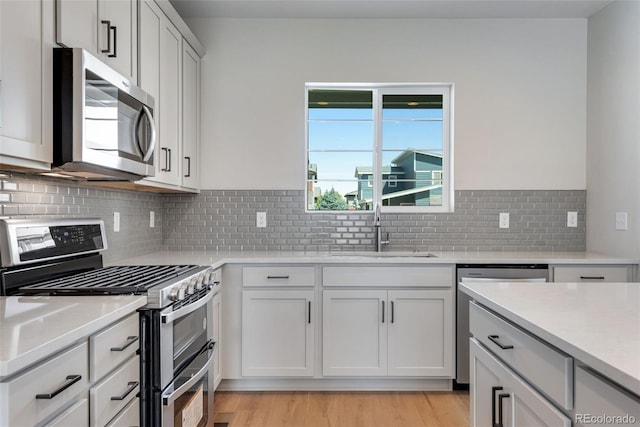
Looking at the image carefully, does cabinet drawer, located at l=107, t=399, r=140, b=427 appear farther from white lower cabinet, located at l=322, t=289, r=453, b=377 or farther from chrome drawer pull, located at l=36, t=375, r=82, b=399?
white lower cabinet, located at l=322, t=289, r=453, b=377

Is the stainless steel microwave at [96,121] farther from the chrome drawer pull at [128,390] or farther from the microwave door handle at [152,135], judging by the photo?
the chrome drawer pull at [128,390]

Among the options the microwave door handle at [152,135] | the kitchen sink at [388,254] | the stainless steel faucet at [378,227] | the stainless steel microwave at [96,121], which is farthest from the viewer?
the stainless steel faucet at [378,227]

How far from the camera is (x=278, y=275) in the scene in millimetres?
2787

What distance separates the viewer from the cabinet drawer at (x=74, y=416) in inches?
41.1

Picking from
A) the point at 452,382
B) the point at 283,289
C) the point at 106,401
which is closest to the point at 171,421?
the point at 106,401

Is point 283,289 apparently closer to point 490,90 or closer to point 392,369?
point 392,369

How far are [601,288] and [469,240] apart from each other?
176cm

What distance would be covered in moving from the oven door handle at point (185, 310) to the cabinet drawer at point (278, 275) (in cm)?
61

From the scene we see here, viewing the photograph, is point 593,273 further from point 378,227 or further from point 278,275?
point 278,275

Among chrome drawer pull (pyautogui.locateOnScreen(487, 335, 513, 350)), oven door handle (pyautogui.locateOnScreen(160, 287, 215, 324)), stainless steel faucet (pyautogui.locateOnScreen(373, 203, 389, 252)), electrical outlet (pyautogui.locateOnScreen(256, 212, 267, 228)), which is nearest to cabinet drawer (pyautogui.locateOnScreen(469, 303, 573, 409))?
chrome drawer pull (pyautogui.locateOnScreen(487, 335, 513, 350))

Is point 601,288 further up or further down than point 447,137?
further down

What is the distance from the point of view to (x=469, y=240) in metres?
3.32

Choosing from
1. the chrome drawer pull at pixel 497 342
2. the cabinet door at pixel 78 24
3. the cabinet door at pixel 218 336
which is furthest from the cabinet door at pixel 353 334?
the cabinet door at pixel 78 24

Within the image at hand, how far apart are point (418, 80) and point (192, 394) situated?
266 cm
